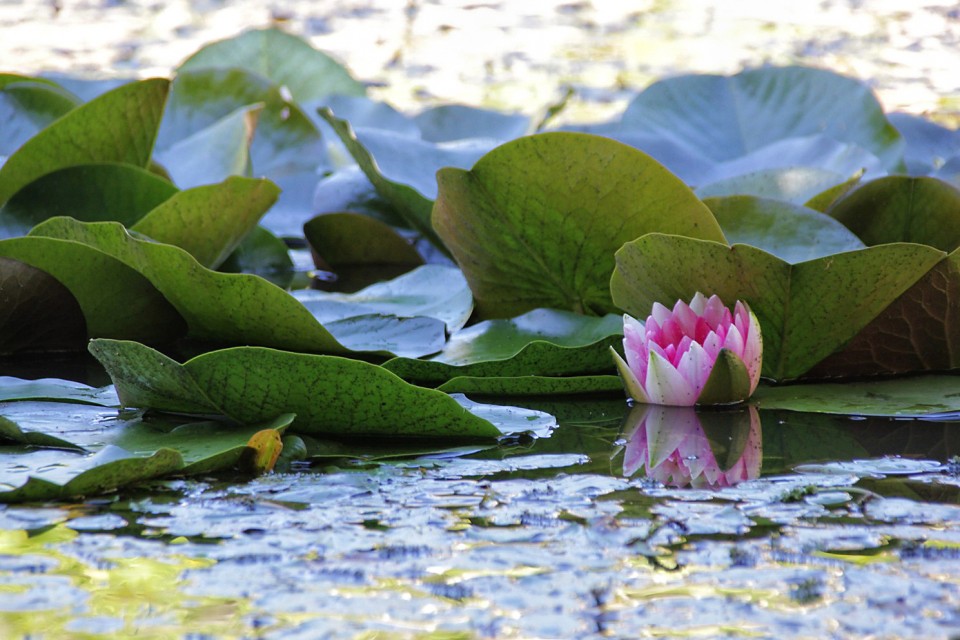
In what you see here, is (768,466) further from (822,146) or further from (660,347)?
(822,146)

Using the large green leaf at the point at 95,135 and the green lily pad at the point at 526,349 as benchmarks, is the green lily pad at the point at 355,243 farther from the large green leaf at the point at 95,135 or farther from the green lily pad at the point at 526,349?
the green lily pad at the point at 526,349

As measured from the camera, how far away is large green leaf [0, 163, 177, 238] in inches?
57.9

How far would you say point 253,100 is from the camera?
8.00ft

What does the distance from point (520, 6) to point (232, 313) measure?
4467mm

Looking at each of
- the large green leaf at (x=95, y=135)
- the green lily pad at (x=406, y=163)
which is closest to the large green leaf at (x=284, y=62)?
the green lily pad at (x=406, y=163)

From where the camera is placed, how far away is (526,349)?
3.81 feet

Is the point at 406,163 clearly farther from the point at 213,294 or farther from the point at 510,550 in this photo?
the point at 510,550

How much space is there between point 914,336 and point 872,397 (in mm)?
100

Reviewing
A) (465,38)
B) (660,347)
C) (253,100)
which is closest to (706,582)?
(660,347)

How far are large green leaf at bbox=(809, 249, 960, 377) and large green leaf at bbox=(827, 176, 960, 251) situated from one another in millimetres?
223

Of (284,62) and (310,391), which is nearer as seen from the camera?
(310,391)

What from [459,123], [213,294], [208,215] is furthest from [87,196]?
[459,123]

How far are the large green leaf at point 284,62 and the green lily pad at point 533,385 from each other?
1.87 m

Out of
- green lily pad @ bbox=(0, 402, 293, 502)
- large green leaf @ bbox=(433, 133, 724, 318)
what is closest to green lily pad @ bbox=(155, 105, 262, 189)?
large green leaf @ bbox=(433, 133, 724, 318)
